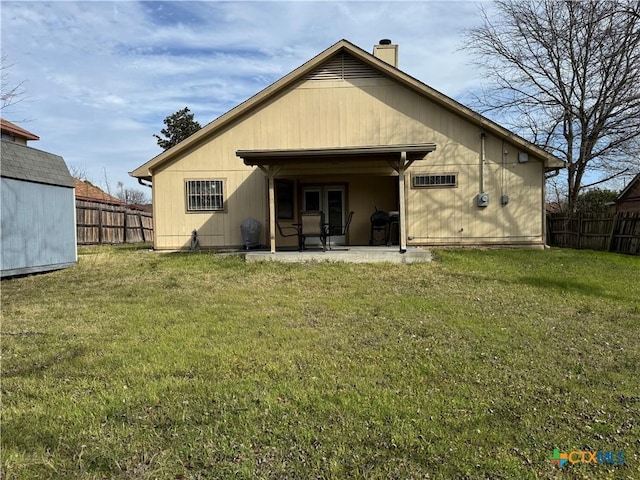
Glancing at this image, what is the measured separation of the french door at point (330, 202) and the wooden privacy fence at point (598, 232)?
7.94m

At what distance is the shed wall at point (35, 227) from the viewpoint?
8.62 meters

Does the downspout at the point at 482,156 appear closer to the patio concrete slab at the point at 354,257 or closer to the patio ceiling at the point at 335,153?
the patio ceiling at the point at 335,153

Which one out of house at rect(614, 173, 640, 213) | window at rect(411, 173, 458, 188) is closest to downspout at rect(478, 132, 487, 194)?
window at rect(411, 173, 458, 188)

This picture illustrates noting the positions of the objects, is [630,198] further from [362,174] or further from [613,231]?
[362,174]

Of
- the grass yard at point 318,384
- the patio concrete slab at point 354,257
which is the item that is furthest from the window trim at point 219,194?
the grass yard at point 318,384

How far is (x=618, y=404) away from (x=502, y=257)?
8.28m

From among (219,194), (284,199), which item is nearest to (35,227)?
(219,194)

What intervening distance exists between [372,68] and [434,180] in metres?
3.69

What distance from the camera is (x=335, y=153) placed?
10203mm

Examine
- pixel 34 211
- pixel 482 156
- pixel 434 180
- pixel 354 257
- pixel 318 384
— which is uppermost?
pixel 482 156

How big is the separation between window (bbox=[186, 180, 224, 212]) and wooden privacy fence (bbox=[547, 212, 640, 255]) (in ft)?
37.9

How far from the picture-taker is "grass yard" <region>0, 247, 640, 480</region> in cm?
248

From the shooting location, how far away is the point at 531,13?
60.4 feet

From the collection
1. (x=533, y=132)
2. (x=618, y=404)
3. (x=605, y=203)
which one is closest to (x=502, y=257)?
(x=618, y=404)
